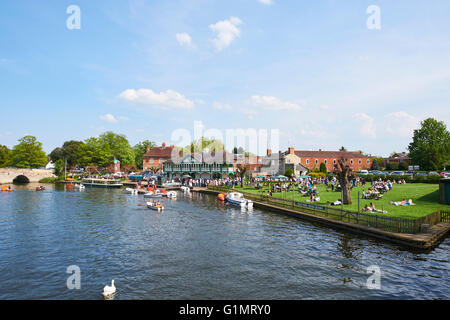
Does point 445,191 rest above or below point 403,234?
above

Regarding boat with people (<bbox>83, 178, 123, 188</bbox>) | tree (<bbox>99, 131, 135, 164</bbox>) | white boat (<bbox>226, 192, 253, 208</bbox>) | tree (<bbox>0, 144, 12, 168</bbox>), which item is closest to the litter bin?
white boat (<bbox>226, 192, 253, 208</bbox>)

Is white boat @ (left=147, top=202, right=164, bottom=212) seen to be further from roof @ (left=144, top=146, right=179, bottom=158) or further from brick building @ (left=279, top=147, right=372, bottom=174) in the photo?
roof @ (left=144, top=146, right=179, bottom=158)

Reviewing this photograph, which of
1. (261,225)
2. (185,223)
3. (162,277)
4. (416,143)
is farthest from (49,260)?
(416,143)

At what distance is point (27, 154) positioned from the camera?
362ft

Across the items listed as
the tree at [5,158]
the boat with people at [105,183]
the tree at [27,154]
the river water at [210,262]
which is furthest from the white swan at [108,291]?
the tree at [5,158]

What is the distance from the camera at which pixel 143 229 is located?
27.8m

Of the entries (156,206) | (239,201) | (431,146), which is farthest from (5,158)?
(431,146)

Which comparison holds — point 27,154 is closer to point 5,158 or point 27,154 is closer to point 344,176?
point 5,158

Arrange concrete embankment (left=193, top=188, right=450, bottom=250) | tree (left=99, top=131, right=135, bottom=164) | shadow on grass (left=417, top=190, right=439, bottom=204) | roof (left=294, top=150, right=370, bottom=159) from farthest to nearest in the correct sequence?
tree (left=99, top=131, right=135, bottom=164) < roof (left=294, top=150, right=370, bottom=159) < shadow on grass (left=417, top=190, right=439, bottom=204) < concrete embankment (left=193, top=188, right=450, bottom=250)

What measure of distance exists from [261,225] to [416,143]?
3297 inches

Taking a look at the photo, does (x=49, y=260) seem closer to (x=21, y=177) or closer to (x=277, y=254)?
(x=277, y=254)

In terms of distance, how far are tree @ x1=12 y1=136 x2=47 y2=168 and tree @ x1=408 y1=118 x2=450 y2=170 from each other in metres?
140

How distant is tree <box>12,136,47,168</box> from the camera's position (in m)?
110

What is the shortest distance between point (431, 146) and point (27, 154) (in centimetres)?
14567
